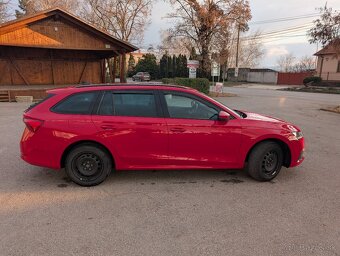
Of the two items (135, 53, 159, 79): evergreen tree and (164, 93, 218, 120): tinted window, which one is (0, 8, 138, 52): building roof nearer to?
(164, 93, 218, 120): tinted window

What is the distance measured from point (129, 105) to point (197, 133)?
1.16m

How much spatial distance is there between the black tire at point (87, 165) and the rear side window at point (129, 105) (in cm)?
Answer: 62

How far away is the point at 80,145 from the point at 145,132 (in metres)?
1.02

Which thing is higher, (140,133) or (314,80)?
(314,80)

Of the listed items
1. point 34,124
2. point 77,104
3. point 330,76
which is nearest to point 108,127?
point 77,104

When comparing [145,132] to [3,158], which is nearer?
[145,132]

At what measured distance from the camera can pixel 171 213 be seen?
371 centimetres

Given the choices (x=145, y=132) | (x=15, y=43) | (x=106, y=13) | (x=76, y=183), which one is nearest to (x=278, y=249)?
(x=145, y=132)

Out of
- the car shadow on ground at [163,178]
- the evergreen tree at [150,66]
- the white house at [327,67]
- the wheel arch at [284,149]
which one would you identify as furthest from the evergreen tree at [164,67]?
the wheel arch at [284,149]

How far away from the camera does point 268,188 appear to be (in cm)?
455

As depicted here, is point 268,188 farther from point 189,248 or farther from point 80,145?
point 80,145

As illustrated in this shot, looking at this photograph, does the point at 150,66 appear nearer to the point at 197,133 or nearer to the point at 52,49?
the point at 52,49

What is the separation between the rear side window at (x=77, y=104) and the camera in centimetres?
443

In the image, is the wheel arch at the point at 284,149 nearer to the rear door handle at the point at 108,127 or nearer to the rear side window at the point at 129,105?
the rear side window at the point at 129,105
